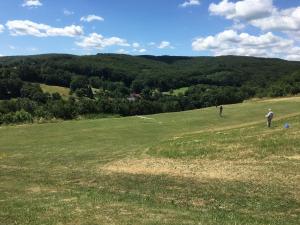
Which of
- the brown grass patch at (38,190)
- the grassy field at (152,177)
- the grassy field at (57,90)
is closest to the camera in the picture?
the grassy field at (152,177)

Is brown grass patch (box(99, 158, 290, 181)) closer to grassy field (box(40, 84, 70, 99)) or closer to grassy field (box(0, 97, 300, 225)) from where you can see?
grassy field (box(0, 97, 300, 225))

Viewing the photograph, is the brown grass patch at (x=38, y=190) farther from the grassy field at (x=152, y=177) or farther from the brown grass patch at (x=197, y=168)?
the brown grass patch at (x=197, y=168)

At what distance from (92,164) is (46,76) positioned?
542 ft

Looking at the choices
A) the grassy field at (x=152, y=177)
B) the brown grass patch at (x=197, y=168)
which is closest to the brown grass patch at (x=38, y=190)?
the grassy field at (x=152, y=177)

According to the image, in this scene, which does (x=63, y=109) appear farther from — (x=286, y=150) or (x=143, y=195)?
(x=143, y=195)

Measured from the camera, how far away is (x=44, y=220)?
53.0 ft

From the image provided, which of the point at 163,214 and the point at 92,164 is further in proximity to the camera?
the point at 92,164

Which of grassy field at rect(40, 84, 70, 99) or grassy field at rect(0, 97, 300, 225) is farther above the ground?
grassy field at rect(40, 84, 70, 99)

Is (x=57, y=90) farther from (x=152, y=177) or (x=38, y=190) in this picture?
(x=38, y=190)

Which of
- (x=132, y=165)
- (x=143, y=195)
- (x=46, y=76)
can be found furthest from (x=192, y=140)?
(x=46, y=76)

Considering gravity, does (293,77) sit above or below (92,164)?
above

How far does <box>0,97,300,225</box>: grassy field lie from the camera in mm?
17422

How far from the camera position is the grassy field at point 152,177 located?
57.2ft

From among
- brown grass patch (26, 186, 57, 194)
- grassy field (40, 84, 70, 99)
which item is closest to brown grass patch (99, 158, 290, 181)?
brown grass patch (26, 186, 57, 194)
